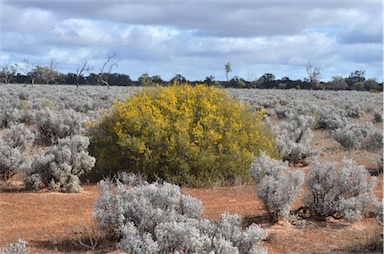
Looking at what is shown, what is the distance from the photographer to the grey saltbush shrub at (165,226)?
546cm

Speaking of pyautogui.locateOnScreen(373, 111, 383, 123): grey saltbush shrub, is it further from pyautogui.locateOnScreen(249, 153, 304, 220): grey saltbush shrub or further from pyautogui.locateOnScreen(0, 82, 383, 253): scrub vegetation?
pyautogui.locateOnScreen(249, 153, 304, 220): grey saltbush shrub

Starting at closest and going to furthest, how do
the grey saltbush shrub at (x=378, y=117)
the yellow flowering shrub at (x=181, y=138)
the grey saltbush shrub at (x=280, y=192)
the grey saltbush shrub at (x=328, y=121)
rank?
the grey saltbush shrub at (x=280, y=192), the yellow flowering shrub at (x=181, y=138), the grey saltbush shrub at (x=328, y=121), the grey saltbush shrub at (x=378, y=117)

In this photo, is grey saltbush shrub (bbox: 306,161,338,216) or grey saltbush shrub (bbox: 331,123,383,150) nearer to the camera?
grey saltbush shrub (bbox: 306,161,338,216)

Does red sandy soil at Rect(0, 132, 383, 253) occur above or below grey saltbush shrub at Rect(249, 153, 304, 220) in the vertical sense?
below

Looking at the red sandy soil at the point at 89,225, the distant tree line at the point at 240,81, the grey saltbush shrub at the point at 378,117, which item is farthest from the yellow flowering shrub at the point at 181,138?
the distant tree line at the point at 240,81

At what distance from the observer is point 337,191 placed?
9203mm

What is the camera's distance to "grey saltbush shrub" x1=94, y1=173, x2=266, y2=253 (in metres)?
5.46

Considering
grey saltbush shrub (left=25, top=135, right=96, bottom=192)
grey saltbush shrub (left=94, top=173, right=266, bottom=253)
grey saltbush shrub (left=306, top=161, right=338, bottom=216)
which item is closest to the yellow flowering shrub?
grey saltbush shrub (left=25, top=135, right=96, bottom=192)

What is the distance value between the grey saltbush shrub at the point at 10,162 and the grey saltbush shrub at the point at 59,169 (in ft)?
1.01

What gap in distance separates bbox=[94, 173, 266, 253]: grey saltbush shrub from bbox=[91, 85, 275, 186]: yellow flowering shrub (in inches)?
161

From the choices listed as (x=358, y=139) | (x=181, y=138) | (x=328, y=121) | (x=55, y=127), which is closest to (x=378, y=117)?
(x=328, y=121)

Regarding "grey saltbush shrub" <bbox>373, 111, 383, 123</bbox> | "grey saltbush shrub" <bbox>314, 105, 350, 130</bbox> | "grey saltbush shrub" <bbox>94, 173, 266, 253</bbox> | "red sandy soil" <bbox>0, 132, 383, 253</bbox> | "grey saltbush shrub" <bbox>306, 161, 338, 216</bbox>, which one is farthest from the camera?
"grey saltbush shrub" <bbox>373, 111, 383, 123</bbox>

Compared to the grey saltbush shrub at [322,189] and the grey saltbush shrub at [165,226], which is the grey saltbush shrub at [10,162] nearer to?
the grey saltbush shrub at [165,226]

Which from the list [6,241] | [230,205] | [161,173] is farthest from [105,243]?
[161,173]
